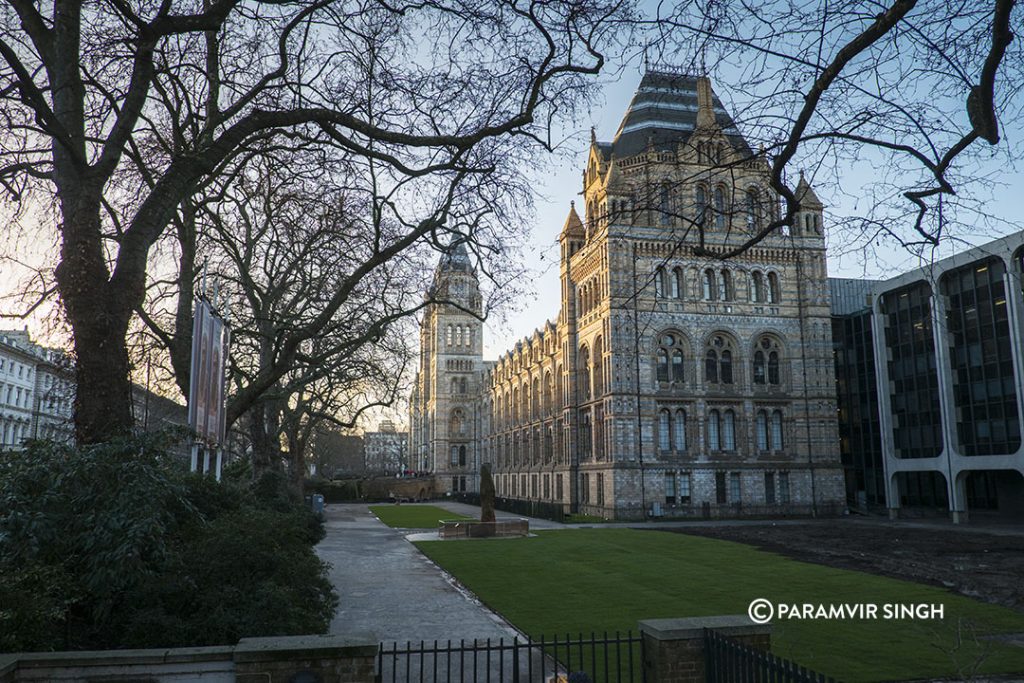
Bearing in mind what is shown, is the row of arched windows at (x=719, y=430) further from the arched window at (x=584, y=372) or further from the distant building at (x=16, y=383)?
the distant building at (x=16, y=383)

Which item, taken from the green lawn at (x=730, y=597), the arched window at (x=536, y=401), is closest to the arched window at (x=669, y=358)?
the arched window at (x=536, y=401)

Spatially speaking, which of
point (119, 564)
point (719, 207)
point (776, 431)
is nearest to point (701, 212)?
point (119, 564)

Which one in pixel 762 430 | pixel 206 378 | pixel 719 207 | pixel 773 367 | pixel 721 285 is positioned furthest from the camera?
pixel 773 367

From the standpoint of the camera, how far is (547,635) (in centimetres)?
1246

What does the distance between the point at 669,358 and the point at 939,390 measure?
16.0 metres

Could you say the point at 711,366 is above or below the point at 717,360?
below

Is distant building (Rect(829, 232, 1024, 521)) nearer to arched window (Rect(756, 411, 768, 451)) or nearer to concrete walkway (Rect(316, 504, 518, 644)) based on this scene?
arched window (Rect(756, 411, 768, 451))

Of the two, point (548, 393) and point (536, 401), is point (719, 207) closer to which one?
point (548, 393)

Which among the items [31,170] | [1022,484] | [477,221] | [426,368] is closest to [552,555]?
[477,221]

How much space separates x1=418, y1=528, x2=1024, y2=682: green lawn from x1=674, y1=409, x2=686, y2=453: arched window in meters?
20.8

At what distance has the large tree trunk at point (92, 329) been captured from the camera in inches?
404

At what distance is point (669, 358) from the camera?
159 ft

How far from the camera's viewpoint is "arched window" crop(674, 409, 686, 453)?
47.8m

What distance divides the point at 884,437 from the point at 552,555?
34.1m
